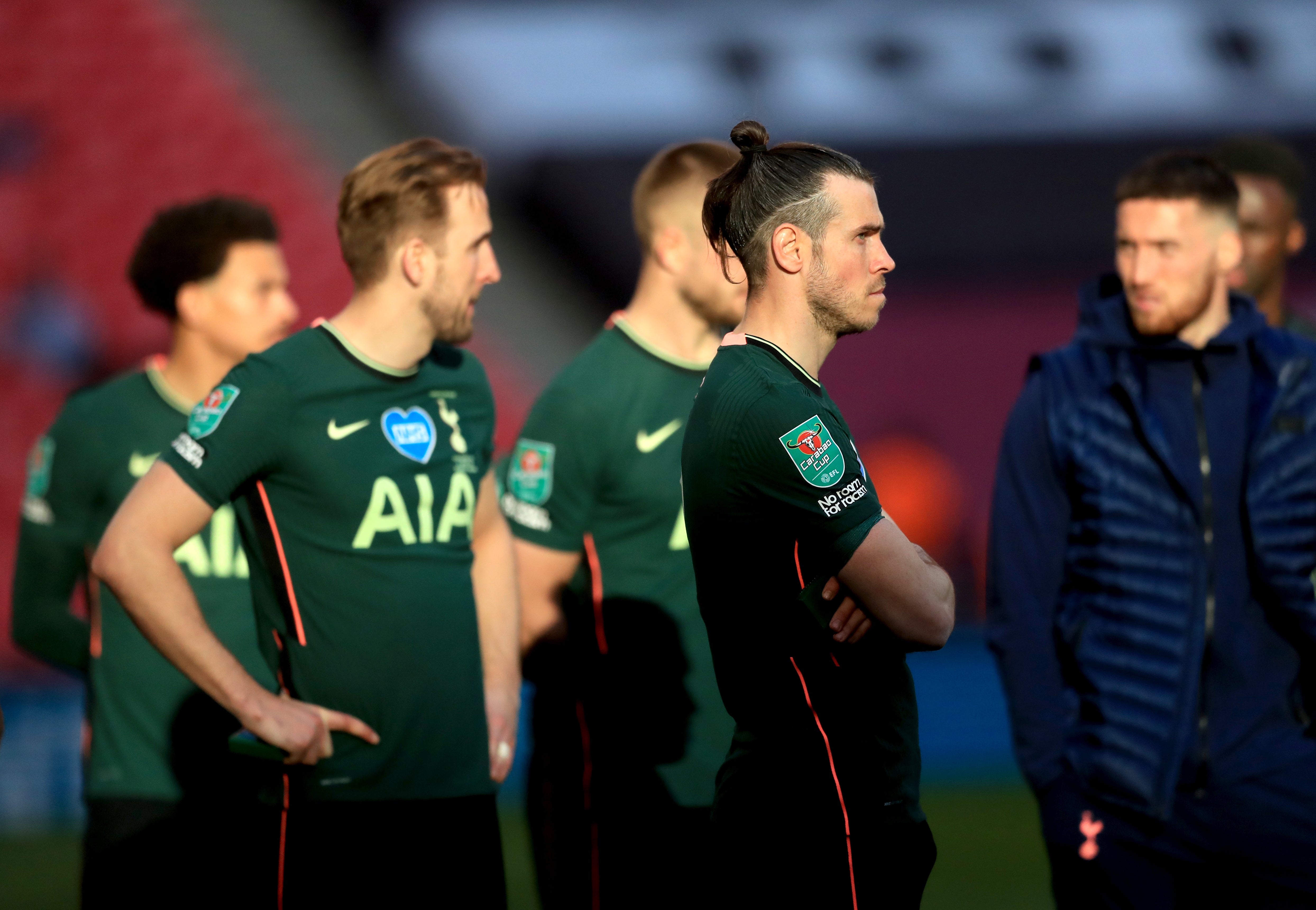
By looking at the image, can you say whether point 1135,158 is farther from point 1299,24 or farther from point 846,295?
point 846,295

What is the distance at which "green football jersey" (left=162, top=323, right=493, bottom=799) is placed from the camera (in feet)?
10.4

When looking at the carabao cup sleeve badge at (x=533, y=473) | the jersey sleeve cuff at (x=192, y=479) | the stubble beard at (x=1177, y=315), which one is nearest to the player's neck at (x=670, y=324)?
the carabao cup sleeve badge at (x=533, y=473)

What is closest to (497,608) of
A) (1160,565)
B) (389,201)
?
(389,201)

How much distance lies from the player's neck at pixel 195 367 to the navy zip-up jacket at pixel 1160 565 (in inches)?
81.9

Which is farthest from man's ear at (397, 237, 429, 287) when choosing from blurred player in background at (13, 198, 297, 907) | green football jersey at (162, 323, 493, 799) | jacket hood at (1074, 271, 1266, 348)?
jacket hood at (1074, 271, 1266, 348)

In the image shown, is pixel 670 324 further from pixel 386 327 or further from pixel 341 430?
pixel 341 430

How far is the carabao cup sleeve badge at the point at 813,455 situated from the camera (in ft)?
8.15

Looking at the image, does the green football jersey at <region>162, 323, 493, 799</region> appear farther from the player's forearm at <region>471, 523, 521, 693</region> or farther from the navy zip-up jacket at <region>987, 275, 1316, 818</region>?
the navy zip-up jacket at <region>987, 275, 1316, 818</region>

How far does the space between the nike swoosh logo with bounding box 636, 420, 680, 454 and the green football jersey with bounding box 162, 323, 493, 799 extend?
2.04 feet

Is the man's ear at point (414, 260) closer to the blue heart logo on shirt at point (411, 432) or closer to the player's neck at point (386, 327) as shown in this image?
the player's neck at point (386, 327)

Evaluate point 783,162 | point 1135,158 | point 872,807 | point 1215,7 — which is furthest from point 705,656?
point 1215,7

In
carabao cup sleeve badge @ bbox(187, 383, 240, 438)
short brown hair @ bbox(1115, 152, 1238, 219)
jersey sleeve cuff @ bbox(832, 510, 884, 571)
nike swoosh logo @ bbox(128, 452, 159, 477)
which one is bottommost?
jersey sleeve cuff @ bbox(832, 510, 884, 571)

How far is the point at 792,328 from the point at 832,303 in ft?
0.25

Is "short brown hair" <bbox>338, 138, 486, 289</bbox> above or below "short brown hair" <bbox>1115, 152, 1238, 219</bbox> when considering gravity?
below
